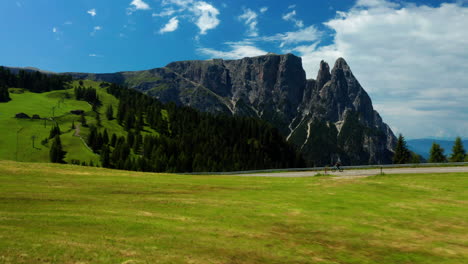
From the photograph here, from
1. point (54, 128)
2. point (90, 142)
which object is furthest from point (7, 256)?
point (54, 128)

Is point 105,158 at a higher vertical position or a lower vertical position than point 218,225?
lower

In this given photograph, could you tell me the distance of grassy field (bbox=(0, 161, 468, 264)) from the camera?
12.9 m

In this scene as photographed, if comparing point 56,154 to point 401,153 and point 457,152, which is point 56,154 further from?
point 457,152

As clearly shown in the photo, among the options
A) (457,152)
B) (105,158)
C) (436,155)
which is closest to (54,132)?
(105,158)

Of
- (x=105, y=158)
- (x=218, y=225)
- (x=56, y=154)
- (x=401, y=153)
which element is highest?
(x=401, y=153)

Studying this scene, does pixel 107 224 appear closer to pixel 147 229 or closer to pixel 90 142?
pixel 147 229

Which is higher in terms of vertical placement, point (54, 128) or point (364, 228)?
point (54, 128)

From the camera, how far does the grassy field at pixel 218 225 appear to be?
42.3 ft

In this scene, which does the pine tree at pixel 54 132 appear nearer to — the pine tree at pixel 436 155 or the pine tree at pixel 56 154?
the pine tree at pixel 56 154

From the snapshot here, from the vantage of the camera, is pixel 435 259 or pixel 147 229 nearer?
pixel 435 259

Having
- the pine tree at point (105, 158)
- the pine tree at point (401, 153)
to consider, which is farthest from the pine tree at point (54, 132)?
the pine tree at point (401, 153)

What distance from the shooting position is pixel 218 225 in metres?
18.6

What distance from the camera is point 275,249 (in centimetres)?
1489

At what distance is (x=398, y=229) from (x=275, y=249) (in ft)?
32.9
